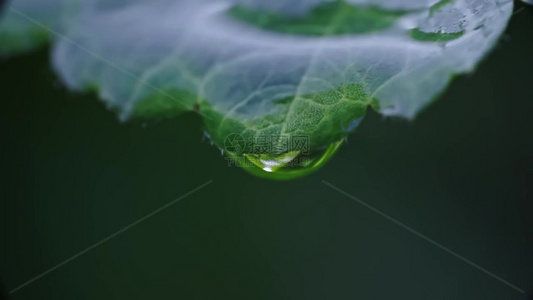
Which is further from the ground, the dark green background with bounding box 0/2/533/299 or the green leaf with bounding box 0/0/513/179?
the green leaf with bounding box 0/0/513/179

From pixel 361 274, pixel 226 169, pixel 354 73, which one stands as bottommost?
pixel 361 274

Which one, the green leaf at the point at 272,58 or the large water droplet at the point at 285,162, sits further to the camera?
the large water droplet at the point at 285,162

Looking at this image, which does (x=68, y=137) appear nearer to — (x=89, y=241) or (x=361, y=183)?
(x=89, y=241)

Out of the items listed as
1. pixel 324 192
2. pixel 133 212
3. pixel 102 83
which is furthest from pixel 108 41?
pixel 324 192

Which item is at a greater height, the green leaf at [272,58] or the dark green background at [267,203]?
the green leaf at [272,58]

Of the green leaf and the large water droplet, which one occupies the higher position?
the green leaf

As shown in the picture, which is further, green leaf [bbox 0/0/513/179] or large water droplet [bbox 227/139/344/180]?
large water droplet [bbox 227/139/344/180]
